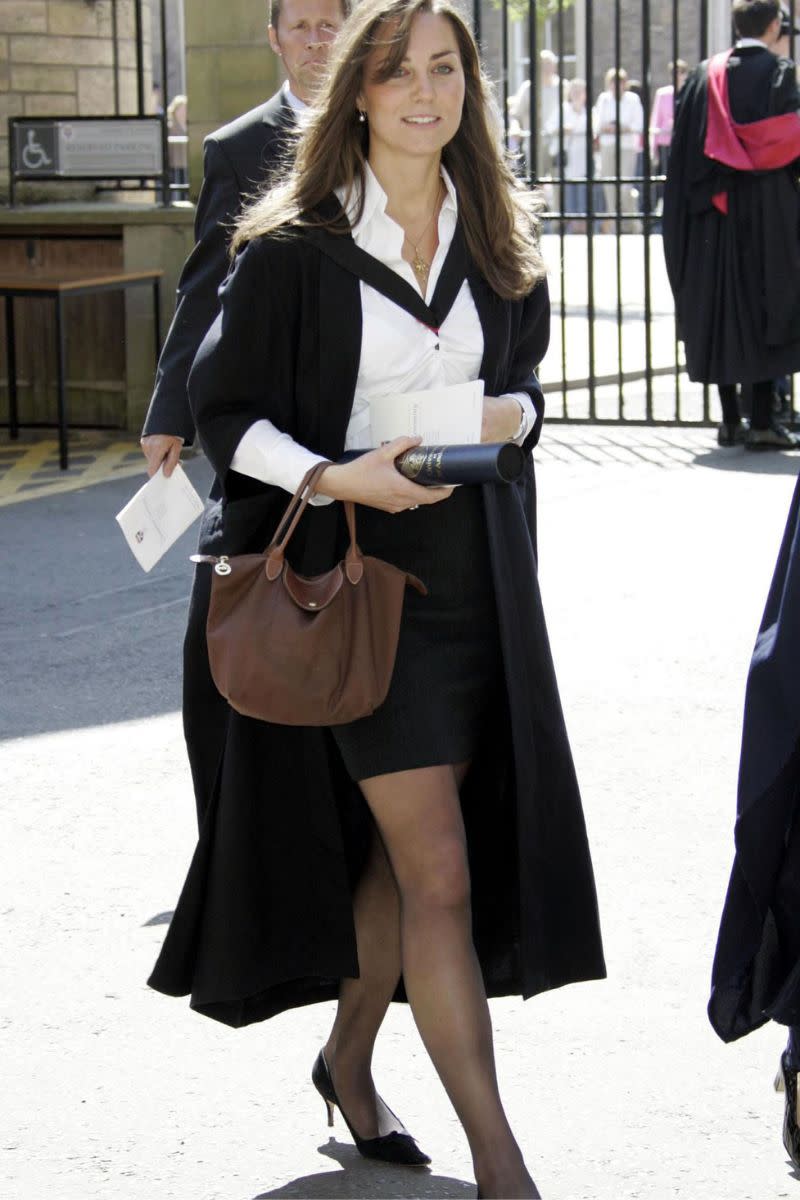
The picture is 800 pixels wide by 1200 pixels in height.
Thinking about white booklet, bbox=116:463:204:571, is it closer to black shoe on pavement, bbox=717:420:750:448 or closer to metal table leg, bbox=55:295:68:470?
metal table leg, bbox=55:295:68:470

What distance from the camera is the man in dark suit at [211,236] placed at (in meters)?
4.18

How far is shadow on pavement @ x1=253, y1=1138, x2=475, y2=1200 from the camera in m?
3.24

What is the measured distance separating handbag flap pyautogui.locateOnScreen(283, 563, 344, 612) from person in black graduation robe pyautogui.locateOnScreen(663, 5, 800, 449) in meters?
7.25

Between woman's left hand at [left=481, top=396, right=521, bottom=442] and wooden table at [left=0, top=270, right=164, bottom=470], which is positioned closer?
woman's left hand at [left=481, top=396, right=521, bottom=442]

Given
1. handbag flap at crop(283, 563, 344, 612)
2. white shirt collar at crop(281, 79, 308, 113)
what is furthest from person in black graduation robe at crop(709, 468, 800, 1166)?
white shirt collar at crop(281, 79, 308, 113)

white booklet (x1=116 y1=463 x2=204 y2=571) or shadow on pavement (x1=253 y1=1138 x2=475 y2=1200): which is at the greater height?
→ white booklet (x1=116 y1=463 x2=204 y2=571)

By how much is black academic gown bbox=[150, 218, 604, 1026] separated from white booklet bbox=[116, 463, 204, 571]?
1.69 feet

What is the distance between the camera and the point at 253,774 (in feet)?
10.8

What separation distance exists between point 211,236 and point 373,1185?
189 centimetres

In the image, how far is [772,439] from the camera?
33.6ft

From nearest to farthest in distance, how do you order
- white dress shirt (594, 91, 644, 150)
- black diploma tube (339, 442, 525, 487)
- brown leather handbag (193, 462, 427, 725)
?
black diploma tube (339, 442, 525, 487) < brown leather handbag (193, 462, 427, 725) < white dress shirt (594, 91, 644, 150)

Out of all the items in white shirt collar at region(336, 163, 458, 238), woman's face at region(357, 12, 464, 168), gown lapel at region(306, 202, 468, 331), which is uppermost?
woman's face at region(357, 12, 464, 168)

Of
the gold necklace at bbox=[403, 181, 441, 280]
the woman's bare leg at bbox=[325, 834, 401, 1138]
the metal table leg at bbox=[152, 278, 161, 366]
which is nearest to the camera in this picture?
the gold necklace at bbox=[403, 181, 441, 280]

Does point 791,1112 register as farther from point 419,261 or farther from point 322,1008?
point 419,261
